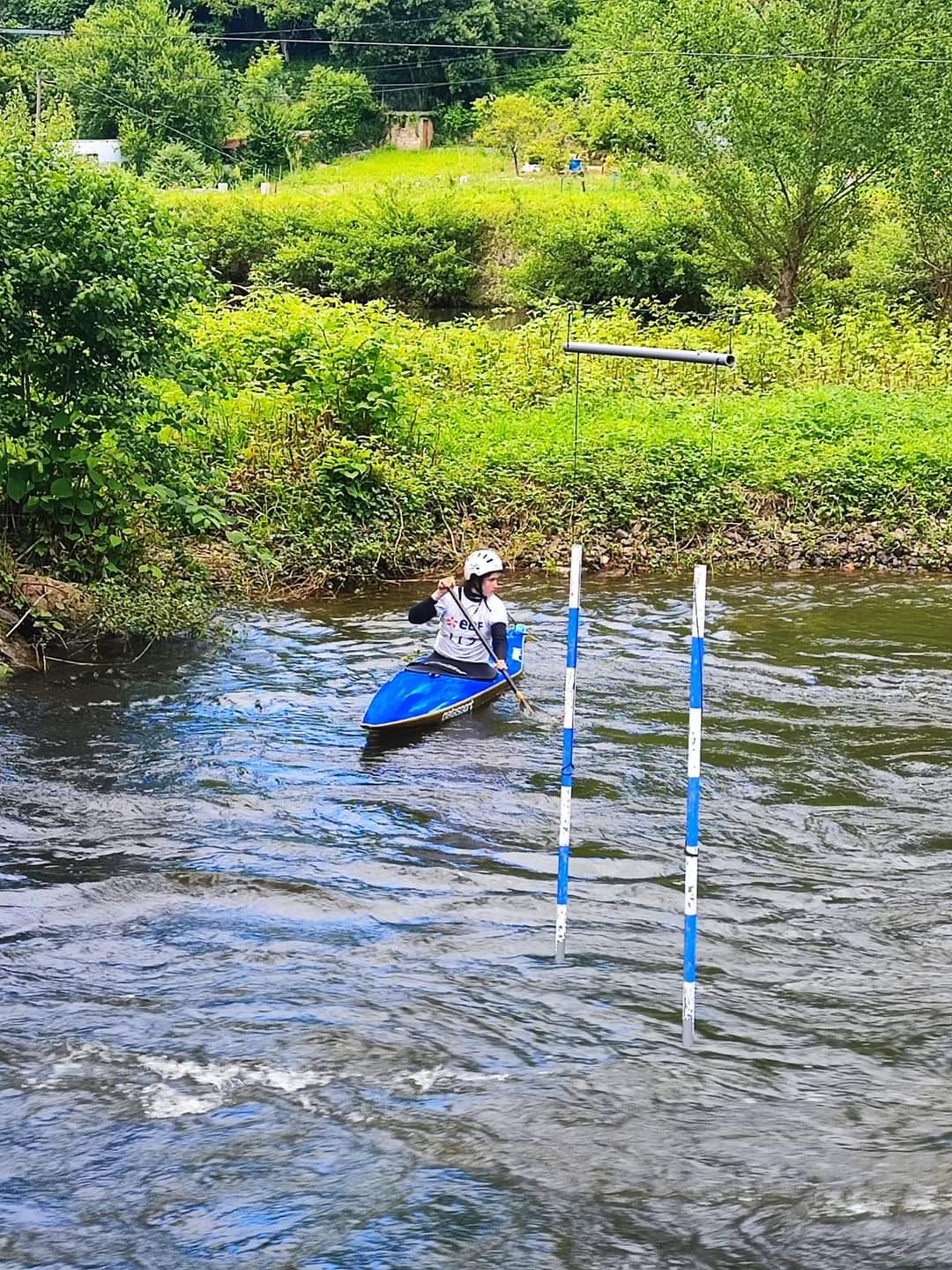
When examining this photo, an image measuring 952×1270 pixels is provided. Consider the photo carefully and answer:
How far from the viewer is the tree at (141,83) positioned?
68.2 m

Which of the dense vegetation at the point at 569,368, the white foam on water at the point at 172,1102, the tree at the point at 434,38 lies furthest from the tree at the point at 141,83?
the white foam on water at the point at 172,1102

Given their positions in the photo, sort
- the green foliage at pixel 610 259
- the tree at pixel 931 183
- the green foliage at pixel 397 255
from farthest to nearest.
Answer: the green foliage at pixel 397 255 → the green foliage at pixel 610 259 → the tree at pixel 931 183

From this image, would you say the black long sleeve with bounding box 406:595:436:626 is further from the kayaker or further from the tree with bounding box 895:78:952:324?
the tree with bounding box 895:78:952:324

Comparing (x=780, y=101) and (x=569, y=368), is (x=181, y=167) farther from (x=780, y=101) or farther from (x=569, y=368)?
(x=569, y=368)

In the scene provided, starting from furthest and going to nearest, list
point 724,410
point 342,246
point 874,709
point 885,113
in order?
point 342,246 → point 885,113 → point 724,410 → point 874,709

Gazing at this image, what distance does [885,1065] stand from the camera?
19.6 ft

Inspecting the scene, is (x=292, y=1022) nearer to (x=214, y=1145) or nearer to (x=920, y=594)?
Result: (x=214, y=1145)

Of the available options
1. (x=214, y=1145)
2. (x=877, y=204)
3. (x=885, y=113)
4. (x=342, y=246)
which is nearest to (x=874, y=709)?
(x=214, y=1145)

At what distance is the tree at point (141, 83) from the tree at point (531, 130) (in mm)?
16323

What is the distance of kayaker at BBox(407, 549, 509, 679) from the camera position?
445 inches

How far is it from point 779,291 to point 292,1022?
86.7 feet

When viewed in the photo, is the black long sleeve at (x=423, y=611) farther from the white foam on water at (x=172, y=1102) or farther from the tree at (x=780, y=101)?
the tree at (x=780, y=101)

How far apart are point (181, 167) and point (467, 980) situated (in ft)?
198

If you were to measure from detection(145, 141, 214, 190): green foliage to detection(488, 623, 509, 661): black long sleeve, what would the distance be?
4649cm
